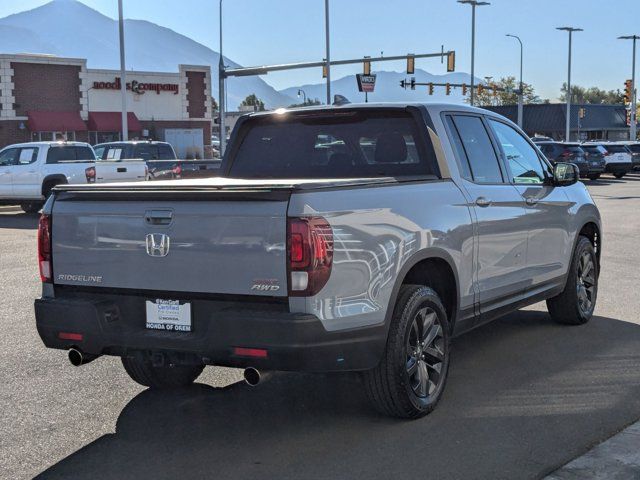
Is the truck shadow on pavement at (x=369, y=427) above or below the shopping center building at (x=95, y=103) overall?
below

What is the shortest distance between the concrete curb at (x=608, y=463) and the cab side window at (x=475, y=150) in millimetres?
2119

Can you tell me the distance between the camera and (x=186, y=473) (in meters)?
4.43

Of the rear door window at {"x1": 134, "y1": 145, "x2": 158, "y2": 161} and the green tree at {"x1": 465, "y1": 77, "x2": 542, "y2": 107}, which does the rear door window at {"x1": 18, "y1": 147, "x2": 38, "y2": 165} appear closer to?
the rear door window at {"x1": 134, "y1": 145, "x2": 158, "y2": 161}

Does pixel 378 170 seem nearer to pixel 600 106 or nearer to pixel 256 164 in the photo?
pixel 256 164

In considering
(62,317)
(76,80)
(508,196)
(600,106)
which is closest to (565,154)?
(76,80)

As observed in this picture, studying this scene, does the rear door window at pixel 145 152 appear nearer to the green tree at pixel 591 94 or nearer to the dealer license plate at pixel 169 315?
the dealer license plate at pixel 169 315

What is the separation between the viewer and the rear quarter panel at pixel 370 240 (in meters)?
4.49

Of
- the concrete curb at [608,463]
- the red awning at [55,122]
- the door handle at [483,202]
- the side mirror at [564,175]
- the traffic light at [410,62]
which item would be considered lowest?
the concrete curb at [608,463]

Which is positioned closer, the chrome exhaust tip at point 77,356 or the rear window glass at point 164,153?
the chrome exhaust tip at point 77,356

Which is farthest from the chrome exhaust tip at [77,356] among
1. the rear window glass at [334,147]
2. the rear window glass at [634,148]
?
the rear window glass at [634,148]

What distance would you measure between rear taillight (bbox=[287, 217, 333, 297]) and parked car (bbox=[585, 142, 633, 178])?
4047cm

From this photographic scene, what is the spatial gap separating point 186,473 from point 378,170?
264 centimetres

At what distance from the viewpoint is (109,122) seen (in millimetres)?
53219

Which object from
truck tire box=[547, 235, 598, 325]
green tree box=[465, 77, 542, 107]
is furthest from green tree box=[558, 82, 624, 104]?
truck tire box=[547, 235, 598, 325]
